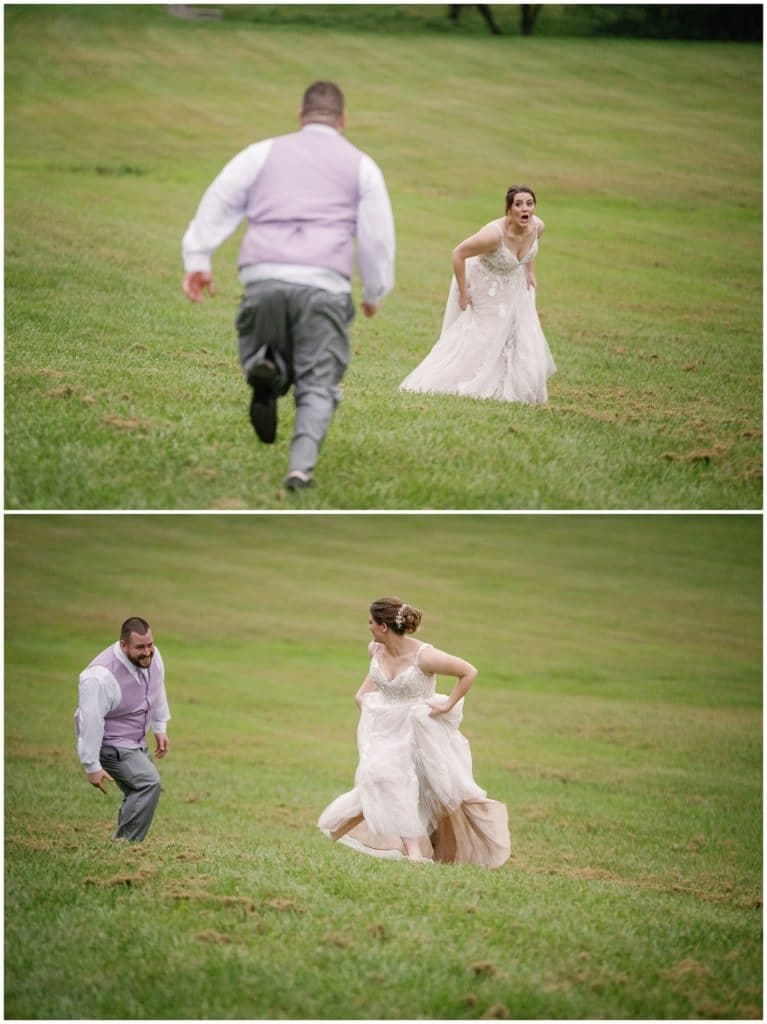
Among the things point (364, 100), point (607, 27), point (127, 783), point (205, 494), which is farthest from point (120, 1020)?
point (607, 27)

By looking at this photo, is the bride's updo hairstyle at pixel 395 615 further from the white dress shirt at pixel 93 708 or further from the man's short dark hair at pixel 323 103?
the man's short dark hair at pixel 323 103

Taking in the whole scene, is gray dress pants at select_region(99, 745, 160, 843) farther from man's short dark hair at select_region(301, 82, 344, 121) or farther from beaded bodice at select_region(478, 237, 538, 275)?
beaded bodice at select_region(478, 237, 538, 275)

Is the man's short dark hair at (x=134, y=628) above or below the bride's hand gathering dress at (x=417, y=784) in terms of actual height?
above

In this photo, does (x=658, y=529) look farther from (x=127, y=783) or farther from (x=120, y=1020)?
(x=120, y=1020)

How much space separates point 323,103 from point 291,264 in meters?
1.26

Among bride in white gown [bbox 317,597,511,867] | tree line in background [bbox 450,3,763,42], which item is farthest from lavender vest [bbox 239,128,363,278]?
tree line in background [bbox 450,3,763,42]

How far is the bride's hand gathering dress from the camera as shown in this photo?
10.1 meters

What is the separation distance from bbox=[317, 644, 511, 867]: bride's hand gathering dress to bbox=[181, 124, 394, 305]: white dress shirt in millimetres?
3076

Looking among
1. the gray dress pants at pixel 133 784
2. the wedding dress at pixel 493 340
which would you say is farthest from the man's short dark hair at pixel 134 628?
the wedding dress at pixel 493 340

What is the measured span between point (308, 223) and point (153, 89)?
120 ft

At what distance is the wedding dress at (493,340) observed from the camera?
13.1 metres

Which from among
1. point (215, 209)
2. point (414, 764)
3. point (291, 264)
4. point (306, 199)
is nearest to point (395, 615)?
point (414, 764)

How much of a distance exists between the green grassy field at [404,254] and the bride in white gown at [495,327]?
1.79 feet

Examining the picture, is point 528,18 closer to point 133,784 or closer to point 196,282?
point 196,282
